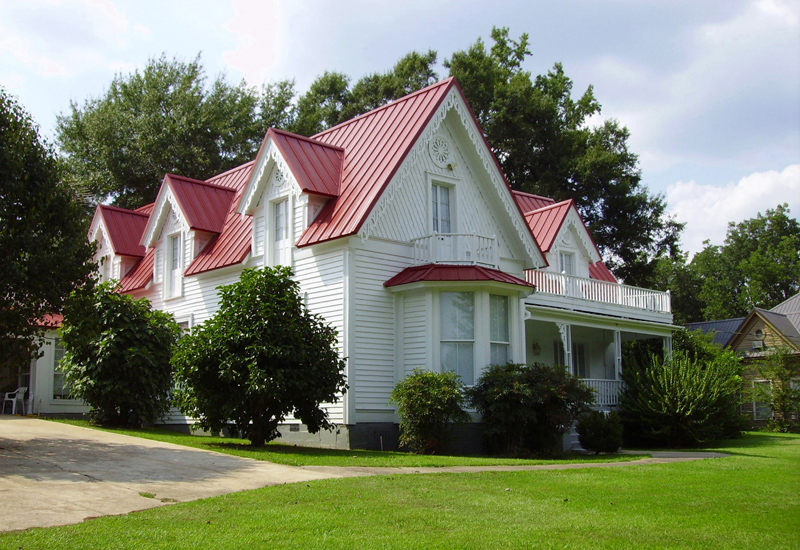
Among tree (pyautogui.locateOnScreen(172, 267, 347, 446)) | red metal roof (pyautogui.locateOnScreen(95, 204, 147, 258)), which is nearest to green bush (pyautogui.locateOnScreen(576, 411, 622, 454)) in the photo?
tree (pyautogui.locateOnScreen(172, 267, 347, 446))

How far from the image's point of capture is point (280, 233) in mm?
21812

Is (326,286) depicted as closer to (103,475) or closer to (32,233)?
(32,233)

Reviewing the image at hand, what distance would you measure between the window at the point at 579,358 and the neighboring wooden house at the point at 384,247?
9.44 feet

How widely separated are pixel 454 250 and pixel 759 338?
29.4 metres

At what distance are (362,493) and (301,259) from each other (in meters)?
10.8

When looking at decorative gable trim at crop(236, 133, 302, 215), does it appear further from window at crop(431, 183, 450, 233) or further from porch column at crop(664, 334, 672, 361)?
porch column at crop(664, 334, 672, 361)

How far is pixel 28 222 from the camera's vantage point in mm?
14594

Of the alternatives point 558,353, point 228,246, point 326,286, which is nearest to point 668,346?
point 558,353

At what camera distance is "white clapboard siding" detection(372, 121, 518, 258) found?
819 inches

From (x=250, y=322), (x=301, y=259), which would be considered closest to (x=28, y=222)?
(x=250, y=322)

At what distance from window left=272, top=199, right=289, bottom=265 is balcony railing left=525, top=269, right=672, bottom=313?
25.9 feet

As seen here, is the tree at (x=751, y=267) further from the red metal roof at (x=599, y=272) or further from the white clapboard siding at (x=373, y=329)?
the white clapboard siding at (x=373, y=329)

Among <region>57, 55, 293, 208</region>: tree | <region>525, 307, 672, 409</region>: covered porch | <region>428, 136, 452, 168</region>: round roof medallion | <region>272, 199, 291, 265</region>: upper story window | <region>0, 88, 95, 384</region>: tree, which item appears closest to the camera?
<region>0, 88, 95, 384</region>: tree

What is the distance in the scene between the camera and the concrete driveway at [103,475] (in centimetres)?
938
